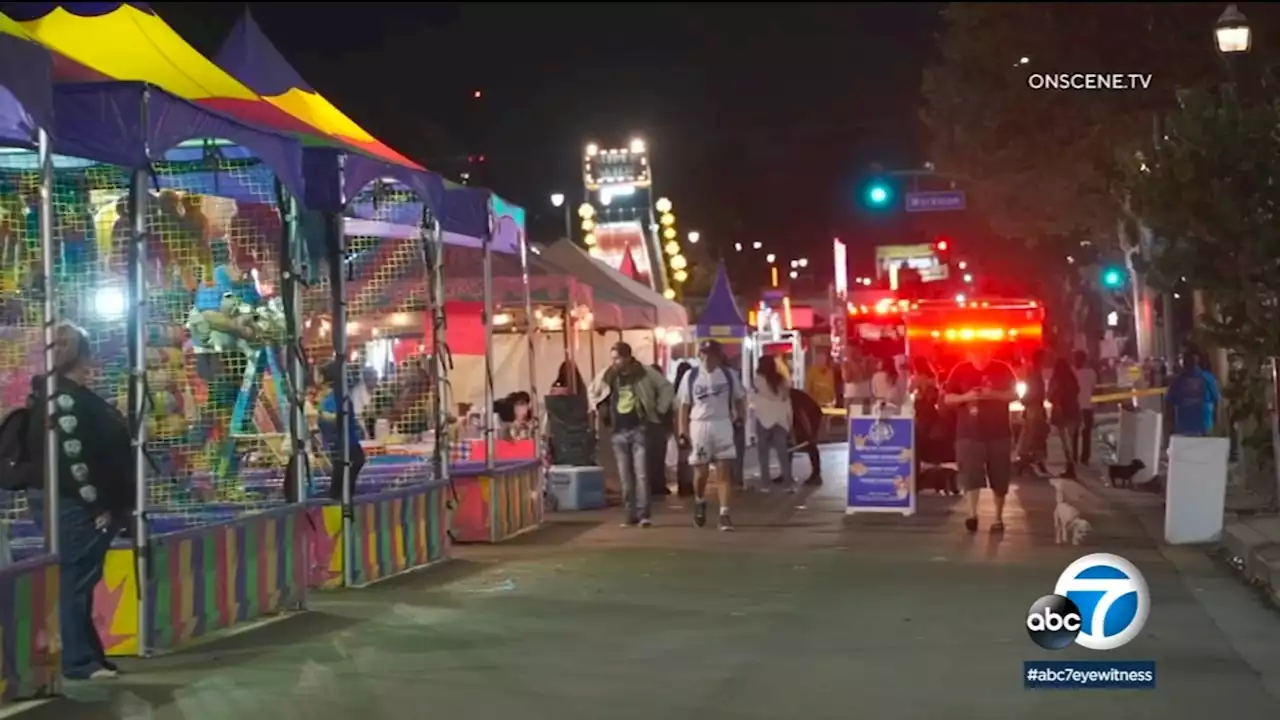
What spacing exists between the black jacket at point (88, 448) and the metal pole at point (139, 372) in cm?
38

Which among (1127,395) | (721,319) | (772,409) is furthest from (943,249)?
(772,409)

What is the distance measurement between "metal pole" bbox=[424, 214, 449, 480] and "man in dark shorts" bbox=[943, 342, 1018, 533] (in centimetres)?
470

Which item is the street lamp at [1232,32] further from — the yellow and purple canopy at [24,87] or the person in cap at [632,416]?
the yellow and purple canopy at [24,87]

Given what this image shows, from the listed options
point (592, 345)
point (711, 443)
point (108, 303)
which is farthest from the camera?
point (592, 345)

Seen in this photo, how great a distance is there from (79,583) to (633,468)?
838 cm

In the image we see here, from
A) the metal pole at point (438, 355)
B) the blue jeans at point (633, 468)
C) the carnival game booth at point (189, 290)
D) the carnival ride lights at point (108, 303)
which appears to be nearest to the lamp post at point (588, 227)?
the blue jeans at point (633, 468)

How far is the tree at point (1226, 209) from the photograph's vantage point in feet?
47.2

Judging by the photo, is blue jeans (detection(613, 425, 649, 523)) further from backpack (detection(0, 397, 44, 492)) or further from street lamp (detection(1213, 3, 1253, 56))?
backpack (detection(0, 397, 44, 492))

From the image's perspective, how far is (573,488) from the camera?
1961 centimetres

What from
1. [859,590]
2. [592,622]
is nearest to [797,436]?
[859,590]

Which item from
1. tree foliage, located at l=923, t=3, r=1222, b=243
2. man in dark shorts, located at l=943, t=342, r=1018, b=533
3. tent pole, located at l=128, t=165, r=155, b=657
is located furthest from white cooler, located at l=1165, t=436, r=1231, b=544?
tent pole, located at l=128, t=165, r=155, b=657

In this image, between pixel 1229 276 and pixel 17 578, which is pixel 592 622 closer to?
pixel 17 578

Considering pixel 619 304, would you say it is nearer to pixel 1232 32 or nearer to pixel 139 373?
pixel 1232 32

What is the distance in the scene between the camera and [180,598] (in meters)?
10.2
